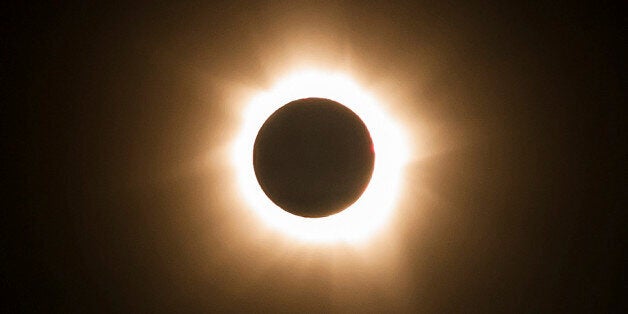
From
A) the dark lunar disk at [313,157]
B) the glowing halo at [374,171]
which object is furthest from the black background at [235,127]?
the dark lunar disk at [313,157]

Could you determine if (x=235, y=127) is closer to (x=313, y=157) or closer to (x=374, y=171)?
(x=313, y=157)

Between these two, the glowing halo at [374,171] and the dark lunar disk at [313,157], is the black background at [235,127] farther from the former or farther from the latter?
the dark lunar disk at [313,157]

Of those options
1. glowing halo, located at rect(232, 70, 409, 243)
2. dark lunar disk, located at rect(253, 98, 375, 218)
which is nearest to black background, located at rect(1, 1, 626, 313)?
glowing halo, located at rect(232, 70, 409, 243)

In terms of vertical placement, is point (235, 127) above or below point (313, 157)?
above

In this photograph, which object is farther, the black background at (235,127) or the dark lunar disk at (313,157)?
the black background at (235,127)

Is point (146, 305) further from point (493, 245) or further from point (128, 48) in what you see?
point (493, 245)

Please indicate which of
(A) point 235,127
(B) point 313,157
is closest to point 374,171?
(B) point 313,157

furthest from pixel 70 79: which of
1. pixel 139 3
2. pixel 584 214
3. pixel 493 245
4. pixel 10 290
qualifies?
pixel 584 214
